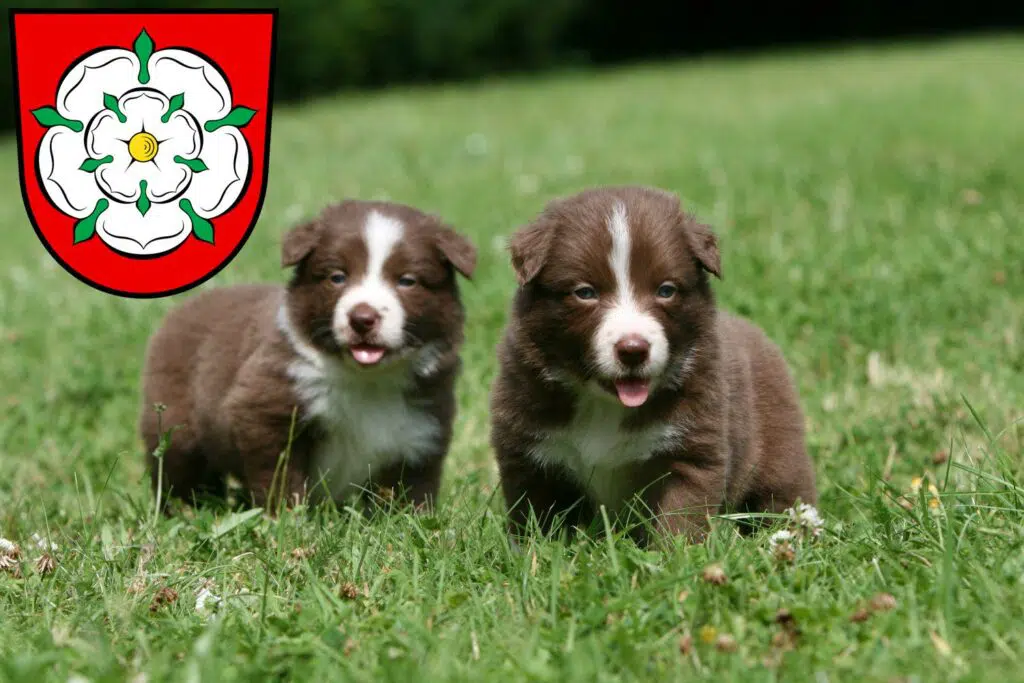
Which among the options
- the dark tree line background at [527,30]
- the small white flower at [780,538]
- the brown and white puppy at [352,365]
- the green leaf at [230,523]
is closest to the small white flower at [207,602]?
the green leaf at [230,523]

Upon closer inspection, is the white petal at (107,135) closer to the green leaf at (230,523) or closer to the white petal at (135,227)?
the white petal at (135,227)

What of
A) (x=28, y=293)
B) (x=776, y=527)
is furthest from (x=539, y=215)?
(x=28, y=293)

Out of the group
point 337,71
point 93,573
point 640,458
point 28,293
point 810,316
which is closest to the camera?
point 93,573

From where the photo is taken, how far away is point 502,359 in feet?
13.6

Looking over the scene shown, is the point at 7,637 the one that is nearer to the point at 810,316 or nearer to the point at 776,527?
the point at 776,527

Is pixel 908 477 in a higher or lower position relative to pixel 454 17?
lower

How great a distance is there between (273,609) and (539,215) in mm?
1478

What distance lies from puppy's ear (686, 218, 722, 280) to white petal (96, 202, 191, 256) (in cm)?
199

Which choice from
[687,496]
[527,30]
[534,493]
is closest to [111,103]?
[534,493]

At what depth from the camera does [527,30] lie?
85.5ft

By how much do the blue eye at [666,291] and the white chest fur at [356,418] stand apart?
4.79 feet

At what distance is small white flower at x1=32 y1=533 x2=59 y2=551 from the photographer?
12.7 ft

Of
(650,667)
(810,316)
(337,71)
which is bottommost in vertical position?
(650,667)

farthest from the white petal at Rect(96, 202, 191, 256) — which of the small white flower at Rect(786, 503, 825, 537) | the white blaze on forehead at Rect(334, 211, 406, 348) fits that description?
the small white flower at Rect(786, 503, 825, 537)
